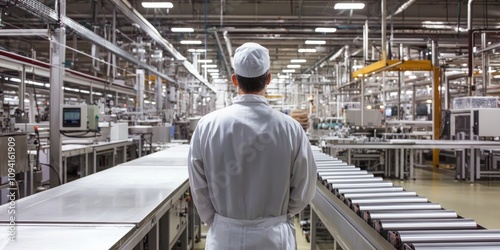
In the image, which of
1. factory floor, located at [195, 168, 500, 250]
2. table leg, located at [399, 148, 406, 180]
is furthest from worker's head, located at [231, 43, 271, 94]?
table leg, located at [399, 148, 406, 180]

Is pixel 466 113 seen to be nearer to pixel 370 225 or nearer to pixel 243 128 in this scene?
pixel 370 225

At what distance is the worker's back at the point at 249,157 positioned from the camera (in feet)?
4.24

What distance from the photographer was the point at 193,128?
326 inches

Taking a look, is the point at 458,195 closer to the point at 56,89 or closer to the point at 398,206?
the point at 398,206

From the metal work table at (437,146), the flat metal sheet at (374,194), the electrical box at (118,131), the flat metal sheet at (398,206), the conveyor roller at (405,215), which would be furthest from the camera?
the metal work table at (437,146)

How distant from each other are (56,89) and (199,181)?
2.44 metres

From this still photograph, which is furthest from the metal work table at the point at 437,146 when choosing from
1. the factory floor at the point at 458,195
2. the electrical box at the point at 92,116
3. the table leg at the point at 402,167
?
the electrical box at the point at 92,116

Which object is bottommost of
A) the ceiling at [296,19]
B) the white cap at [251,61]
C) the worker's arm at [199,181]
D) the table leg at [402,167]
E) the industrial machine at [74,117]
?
the table leg at [402,167]

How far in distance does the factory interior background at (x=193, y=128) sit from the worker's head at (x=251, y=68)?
2.27 ft

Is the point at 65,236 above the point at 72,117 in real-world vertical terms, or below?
below

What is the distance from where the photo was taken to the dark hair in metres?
1.34

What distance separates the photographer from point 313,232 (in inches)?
117

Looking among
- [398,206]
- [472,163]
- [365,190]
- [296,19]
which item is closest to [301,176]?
[398,206]

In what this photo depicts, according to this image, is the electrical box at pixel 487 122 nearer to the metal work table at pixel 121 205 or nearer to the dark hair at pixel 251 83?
the metal work table at pixel 121 205
